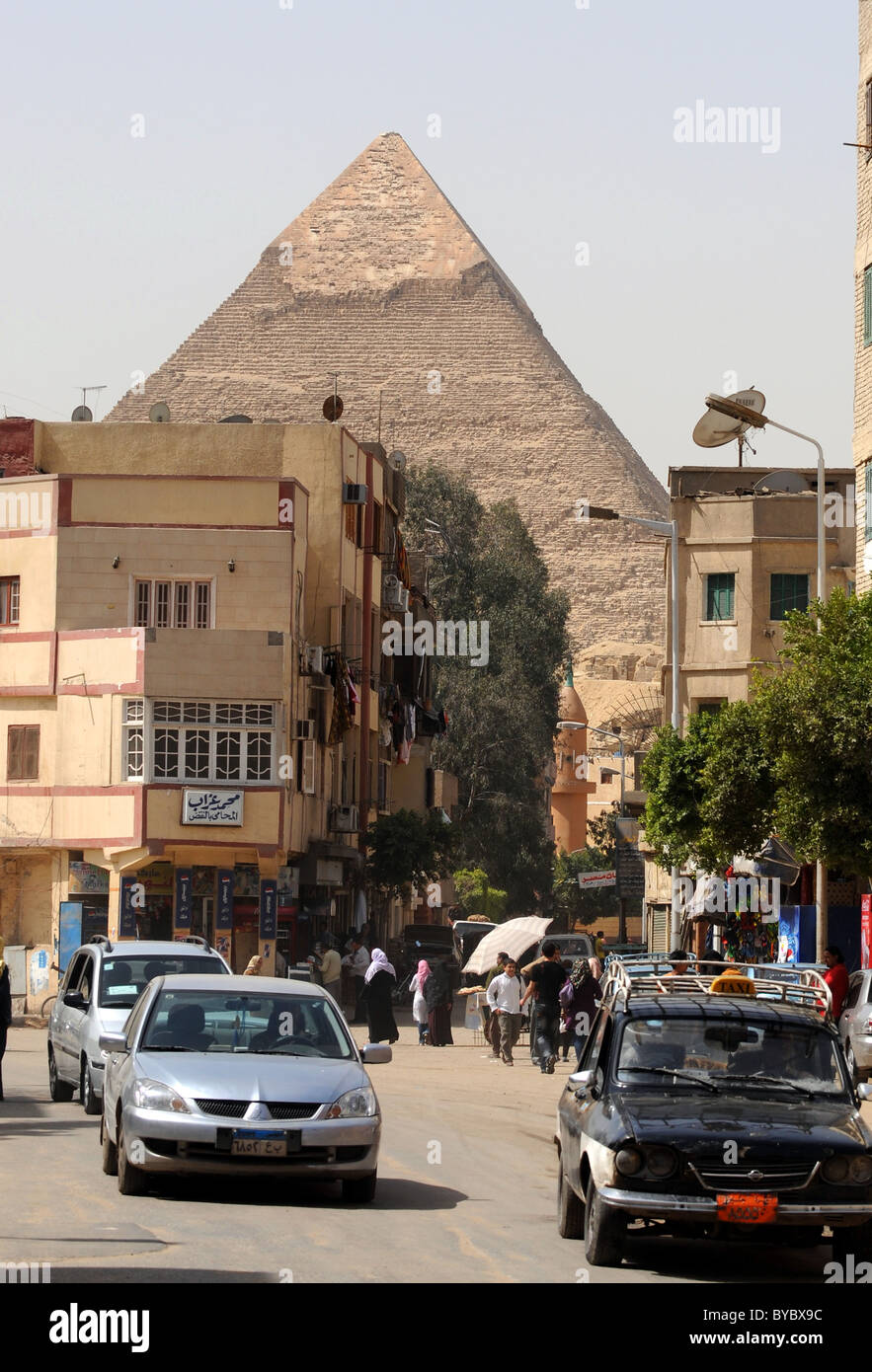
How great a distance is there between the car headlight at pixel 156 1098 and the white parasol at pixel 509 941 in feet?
85.5

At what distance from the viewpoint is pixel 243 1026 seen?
13.4 metres

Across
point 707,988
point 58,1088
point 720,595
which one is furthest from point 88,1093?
point 720,595

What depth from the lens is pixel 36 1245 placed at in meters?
10.5

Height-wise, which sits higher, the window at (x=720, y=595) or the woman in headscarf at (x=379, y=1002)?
the window at (x=720, y=595)

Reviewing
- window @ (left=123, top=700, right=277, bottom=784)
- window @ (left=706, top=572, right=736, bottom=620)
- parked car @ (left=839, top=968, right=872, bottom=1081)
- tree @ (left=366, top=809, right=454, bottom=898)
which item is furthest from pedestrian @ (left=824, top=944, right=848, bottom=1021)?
tree @ (left=366, top=809, right=454, bottom=898)

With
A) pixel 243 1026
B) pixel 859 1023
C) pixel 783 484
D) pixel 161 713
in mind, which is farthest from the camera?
pixel 783 484

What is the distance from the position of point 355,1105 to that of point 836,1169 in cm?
324

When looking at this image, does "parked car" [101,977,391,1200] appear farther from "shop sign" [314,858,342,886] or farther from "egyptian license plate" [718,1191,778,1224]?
"shop sign" [314,858,342,886]

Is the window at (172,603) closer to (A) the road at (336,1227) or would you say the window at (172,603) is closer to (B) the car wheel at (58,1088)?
(B) the car wheel at (58,1088)

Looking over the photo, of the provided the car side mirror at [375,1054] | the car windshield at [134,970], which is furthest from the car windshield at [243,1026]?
the car windshield at [134,970]

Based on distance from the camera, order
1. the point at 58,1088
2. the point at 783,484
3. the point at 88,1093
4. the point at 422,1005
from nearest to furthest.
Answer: the point at 88,1093
the point at 58,1088
the point at 422,1005
the point at 783,484

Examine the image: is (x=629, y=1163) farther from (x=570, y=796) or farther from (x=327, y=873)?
(x=570, y=796)

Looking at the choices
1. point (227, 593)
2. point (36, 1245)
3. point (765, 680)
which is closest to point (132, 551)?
point (227, 593)

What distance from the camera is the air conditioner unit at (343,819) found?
1785 inches
